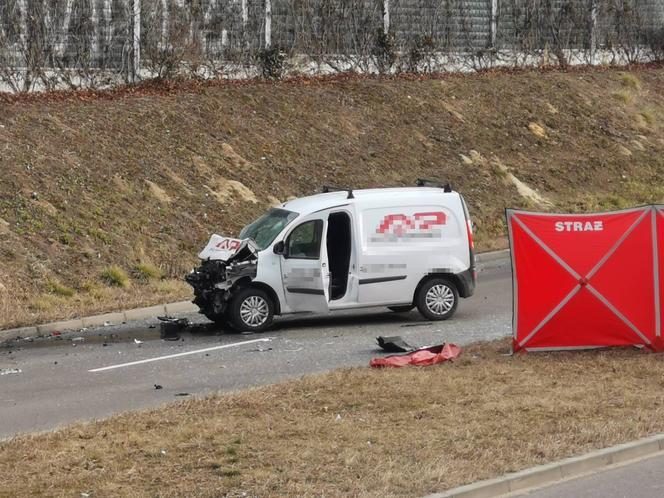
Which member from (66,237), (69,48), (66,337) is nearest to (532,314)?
(66,337)

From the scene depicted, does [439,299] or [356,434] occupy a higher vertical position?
[439,299]

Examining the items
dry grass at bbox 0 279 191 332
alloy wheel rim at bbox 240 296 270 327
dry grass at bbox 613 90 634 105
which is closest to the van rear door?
alloy wheel rim at bbox 240 296 270 327

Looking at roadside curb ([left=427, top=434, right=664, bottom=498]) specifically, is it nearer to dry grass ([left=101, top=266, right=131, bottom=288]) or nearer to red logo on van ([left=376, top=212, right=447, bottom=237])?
red logo on van ([left=376, top=212, right=447, bottom=237])

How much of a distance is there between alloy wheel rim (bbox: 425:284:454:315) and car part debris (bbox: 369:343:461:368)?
3.26 m

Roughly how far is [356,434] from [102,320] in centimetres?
846

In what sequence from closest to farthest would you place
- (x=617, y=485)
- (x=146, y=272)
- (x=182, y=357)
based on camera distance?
(x=617, y=485)
(x=182, y=357)
(x=146, y=272)

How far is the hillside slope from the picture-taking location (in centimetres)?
2019

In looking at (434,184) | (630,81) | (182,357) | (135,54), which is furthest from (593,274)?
(630,81)

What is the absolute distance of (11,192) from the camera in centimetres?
2078

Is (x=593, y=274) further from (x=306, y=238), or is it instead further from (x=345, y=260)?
(x=306, y=238)

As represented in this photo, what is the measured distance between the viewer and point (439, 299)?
17703mm

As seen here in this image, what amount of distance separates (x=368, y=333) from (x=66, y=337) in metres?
4.09

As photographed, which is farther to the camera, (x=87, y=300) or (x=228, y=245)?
(x=87, y=300)

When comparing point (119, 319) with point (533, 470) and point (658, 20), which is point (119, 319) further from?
point (658, 20)
